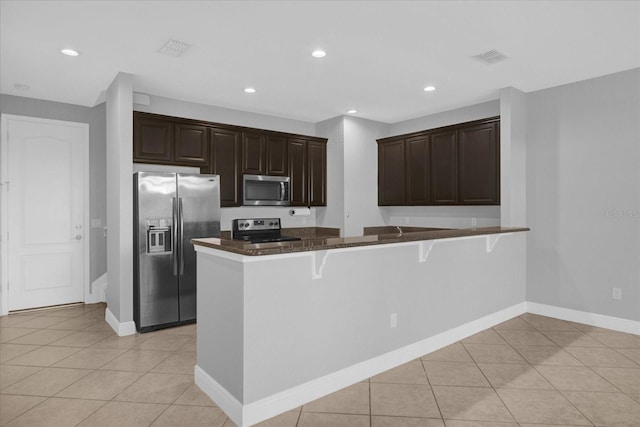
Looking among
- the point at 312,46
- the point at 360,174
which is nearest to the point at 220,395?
the point at 312,46

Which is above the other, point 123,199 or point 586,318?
point 123,199

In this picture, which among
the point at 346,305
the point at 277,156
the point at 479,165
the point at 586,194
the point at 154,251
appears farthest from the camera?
the point at 277,156

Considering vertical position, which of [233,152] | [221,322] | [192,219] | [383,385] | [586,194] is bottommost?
[383,385]

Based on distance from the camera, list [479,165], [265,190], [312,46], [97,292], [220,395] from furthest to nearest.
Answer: [265,190] → [97,292] → [479,165] → [312,46] → [220,395]

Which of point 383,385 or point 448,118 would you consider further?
point 448,118

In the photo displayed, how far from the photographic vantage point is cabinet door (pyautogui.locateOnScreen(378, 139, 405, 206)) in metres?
5.91

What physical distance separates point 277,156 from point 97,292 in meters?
3.11

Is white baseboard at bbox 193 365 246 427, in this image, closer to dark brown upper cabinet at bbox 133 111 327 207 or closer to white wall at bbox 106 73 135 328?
white wall at bbox 106 73 135 328

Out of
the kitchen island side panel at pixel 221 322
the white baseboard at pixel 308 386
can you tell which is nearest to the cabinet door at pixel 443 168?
the white baseboard at pixel 308 386

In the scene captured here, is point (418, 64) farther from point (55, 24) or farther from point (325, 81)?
point (55, 24)

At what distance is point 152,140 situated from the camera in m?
4.43

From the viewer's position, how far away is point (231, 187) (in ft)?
16.7

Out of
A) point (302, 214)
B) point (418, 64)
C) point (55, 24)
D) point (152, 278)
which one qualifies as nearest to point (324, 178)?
point (302, 214)

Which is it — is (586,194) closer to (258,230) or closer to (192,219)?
(258,230)
